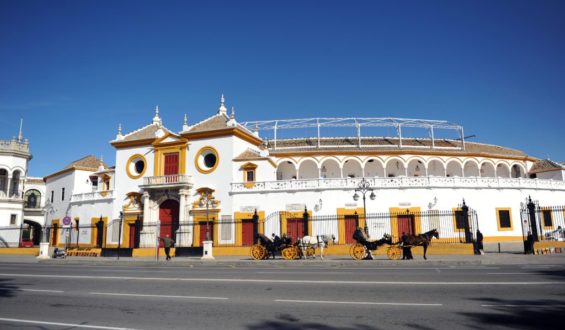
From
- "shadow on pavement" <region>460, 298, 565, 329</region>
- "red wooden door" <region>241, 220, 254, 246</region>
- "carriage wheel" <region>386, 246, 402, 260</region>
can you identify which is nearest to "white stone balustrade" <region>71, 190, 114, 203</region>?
"red wooden door" <region>241, 220, 254, 246</region>

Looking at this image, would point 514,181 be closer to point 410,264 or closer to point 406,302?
point 410,264

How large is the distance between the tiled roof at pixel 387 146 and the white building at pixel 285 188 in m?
0.19

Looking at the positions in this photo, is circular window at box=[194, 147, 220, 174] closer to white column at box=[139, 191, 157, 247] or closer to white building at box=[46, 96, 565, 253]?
white building at box=[46, 96, 565, 253]

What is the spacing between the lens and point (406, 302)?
742 centimetres

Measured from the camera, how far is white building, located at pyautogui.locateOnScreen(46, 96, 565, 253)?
96.1 feet

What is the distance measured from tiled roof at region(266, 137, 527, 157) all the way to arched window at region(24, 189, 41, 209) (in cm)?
3535

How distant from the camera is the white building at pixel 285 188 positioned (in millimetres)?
29297

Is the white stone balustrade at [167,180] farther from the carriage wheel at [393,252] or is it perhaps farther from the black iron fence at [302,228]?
the carriage wheel at [393,252]

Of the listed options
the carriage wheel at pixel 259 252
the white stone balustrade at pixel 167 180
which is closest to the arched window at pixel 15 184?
the white stone balustrade at pixel 167 180

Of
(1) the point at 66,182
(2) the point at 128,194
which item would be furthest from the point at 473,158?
(1) the point at 66,182

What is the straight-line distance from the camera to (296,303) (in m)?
7.60

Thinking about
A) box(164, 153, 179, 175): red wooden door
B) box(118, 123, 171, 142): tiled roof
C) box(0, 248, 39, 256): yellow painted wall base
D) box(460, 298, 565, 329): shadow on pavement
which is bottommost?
box(460, 298, 565, 329): shadow on pavement

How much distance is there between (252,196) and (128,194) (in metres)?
11.2

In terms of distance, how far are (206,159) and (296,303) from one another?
2631cm
